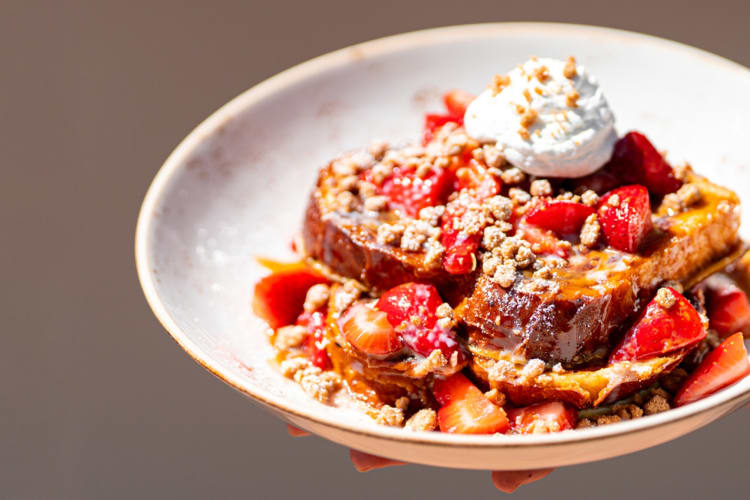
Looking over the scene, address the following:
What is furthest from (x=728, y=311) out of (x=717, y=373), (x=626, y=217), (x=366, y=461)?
(x=366, y=461)

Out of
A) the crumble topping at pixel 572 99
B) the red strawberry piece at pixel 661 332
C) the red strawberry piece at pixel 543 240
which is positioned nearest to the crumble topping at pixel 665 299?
the red strawberry piece at pixel 661 332

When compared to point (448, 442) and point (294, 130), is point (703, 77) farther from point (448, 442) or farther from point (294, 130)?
point (448, 442)

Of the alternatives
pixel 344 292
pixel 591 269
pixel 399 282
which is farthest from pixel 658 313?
pixel 344 292

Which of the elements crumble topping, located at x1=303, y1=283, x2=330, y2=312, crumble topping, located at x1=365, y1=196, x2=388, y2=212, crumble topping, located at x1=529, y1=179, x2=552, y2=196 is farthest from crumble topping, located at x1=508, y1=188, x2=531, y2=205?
crumble topping, located at x1=303, y1=283, x2=330, y2=312

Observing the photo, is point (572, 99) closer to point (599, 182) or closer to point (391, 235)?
point (599, 182)

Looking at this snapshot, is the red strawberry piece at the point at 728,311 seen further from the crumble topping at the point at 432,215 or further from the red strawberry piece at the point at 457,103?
the red strawberry piece at the point at 457,103

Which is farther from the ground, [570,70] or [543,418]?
[570,70]

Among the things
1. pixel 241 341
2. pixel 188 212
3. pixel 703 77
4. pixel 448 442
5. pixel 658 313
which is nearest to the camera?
pixel 448 442

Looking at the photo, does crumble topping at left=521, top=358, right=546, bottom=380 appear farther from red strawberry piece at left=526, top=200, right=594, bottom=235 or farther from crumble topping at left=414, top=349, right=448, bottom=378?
red strawberry piece at left=526, top=200, right=594, bottom=235
